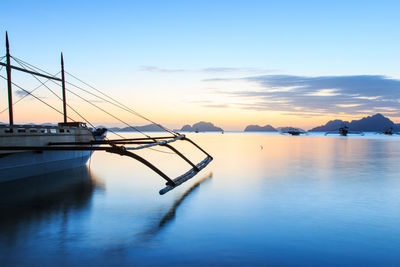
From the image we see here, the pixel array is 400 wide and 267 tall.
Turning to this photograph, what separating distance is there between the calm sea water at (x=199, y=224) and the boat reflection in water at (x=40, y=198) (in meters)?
0.04

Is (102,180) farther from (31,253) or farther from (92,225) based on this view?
(31,253)

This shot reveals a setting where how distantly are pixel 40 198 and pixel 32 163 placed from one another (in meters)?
6.41

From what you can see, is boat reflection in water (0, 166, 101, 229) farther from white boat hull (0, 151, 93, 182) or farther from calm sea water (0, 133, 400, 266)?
white boat hull (0, 151, 93, 182)

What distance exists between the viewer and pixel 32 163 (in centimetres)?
1898

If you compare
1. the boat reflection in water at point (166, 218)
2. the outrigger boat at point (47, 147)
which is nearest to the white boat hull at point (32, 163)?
the outrigger boat at point (47, 147)

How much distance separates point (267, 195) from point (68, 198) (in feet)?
32.6

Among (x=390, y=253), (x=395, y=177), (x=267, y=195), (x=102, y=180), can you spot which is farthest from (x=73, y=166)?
(x=395, y=177)

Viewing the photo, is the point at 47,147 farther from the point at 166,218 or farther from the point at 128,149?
the point at 166,218

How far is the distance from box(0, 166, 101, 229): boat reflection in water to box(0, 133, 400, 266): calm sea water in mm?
41

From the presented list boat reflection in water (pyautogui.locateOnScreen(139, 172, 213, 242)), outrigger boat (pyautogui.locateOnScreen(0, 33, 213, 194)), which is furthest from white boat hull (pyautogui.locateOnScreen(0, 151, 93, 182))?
boat reflection in water (pyautogui.locateOnScreen(139, 172, 213, 242))

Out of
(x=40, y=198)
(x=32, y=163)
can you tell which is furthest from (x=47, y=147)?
(x=32, y=163)

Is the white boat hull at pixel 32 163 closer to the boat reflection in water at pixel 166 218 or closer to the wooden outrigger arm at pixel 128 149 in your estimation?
the wooden outrigger arm at pixel 128 149

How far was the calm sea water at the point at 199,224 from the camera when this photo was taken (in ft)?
24.1

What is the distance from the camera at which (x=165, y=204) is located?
12.7 m
